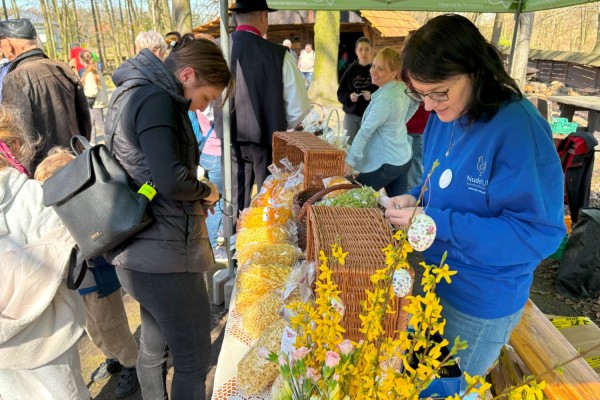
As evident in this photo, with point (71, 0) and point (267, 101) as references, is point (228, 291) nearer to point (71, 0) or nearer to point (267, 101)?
point (267, 101)

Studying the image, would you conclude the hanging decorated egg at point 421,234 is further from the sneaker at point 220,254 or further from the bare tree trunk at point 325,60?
the bare tree trunk at point 325,60

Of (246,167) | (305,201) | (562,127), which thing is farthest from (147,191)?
(562,127)

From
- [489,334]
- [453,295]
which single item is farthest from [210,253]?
[489,334]

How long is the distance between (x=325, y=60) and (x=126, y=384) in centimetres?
962

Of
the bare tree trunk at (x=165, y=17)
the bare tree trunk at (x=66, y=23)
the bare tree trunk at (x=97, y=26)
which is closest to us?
the bare tree trunk at (x=165, y=17)

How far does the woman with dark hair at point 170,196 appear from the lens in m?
1.40

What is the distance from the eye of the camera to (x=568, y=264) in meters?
3.36

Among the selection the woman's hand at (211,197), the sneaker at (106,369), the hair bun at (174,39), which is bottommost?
the sneaker at (106,369)

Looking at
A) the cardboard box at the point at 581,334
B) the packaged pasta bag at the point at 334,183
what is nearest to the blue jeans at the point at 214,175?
the packaged pasta bag at the point at 334,183

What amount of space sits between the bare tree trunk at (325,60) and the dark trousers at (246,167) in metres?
7.66

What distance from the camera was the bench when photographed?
1582mm

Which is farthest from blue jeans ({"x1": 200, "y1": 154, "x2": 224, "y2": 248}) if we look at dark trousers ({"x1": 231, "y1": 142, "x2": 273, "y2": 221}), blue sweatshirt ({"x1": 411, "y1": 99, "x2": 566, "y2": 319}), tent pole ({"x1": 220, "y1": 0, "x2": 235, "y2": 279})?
blue sweatshirt ({"x1": 411, "y1": 99, "x2": 566, "y2": 319})

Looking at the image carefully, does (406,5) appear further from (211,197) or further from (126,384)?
(126,384)

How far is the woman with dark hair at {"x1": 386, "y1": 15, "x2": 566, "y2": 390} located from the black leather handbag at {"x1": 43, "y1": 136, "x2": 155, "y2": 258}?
2.80 ft
